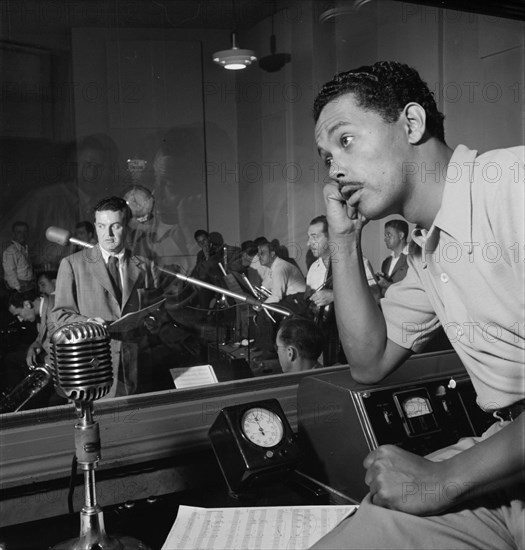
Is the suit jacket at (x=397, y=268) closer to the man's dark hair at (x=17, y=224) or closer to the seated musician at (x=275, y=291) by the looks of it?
the seated musician at (x=275, y=291)

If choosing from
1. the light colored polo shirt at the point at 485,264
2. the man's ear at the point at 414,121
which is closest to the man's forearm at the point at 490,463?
the light colored polo shirt at the point at 485,264

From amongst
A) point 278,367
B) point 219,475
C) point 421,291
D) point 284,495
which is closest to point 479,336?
point 421,291

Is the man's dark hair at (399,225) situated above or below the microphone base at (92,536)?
above

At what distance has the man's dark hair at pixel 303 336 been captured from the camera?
5.68ft

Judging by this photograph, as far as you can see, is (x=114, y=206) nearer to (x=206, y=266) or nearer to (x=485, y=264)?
(x=206, y=266)

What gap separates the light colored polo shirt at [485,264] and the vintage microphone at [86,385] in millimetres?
683

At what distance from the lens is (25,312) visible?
1370 mm

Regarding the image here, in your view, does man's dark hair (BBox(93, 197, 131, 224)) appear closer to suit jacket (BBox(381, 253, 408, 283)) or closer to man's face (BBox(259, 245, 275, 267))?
man's face (BBox(259, 245, 275, 267))

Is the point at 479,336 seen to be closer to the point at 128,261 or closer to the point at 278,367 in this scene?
the point at 278,367

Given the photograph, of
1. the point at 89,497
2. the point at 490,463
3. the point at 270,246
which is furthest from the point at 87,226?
the point at 490,463

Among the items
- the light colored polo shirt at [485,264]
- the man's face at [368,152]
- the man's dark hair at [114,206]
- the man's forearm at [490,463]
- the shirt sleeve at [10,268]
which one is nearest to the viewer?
the man's forearm at [490,463]

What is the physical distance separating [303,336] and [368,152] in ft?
2.38

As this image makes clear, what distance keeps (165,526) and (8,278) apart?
0.65 m

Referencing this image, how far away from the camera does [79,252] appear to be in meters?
1.43
